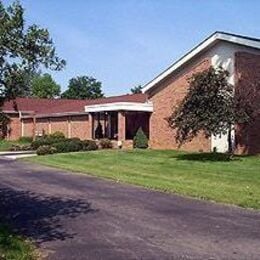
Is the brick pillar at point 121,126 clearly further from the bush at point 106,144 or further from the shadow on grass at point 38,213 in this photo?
the shadow on grass at point 38,213

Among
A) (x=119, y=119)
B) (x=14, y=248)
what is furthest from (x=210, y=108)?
(x=14, y=248)

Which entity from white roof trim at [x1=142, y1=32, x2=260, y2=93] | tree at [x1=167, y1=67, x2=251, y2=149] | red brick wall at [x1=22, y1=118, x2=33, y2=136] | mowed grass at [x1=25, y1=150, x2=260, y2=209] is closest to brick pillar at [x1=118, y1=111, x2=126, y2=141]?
white roof trim at [x1=142, y1=32, x2=260, y2=93]

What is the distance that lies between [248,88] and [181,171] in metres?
9.15

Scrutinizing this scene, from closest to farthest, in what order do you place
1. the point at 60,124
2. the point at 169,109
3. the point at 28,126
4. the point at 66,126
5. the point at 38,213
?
the point at 38,213
the point at 169,109
the point at 66,126
the point at 60,124
the point at 28,126

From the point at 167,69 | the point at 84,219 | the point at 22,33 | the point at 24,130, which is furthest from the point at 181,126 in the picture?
the point at 24,130

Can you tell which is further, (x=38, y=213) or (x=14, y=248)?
(x=38, y=213)

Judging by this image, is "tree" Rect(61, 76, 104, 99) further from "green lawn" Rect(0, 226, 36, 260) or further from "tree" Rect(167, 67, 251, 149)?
"green lawn" Rect(0, 226, 36, 260)

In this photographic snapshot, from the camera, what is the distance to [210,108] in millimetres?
25031

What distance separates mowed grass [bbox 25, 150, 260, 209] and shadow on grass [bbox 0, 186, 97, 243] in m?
3.54

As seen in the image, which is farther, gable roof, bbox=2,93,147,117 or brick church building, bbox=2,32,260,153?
gable roof, bbox=2,93,147,117

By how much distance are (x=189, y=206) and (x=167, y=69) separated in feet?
71.2

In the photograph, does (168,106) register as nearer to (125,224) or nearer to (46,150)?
(46,150)

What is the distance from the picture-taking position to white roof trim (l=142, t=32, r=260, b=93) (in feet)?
96.4

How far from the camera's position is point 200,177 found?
786 inches
